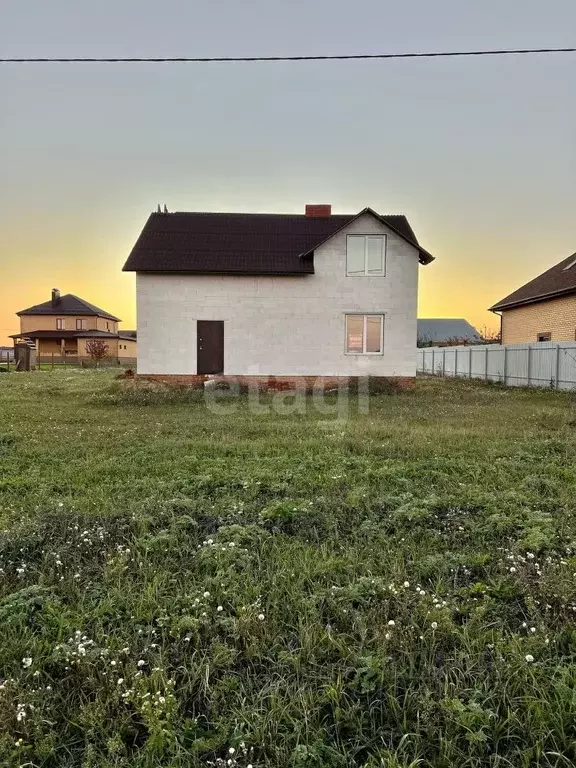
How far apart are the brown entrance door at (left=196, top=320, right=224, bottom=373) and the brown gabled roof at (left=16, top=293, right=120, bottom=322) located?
4427 cm

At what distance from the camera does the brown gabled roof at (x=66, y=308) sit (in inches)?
2189

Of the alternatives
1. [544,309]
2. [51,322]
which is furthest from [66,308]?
[544,309]

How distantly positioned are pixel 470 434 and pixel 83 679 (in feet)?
23.1

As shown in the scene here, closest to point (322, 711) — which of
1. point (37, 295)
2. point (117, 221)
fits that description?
point (117, 221)

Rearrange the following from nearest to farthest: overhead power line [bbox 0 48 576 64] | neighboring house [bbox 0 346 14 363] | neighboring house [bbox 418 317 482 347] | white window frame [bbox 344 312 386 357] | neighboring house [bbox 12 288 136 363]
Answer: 1. overhead power line [bbox 0 48 576 64]
2. white window frame [bbox 344 312 386 357]
3. neighboring house [bbox 0 346 14 363]
4. neighboring house [bbox 12 288 136 363]
5. neighboring house [bbox 418 317 482 347]

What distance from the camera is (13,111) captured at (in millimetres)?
12875

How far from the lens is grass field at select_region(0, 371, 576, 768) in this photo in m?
1.88

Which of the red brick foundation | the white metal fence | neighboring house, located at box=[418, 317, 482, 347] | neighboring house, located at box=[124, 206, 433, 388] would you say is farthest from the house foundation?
neighboring house, located at box=[418, 317, 482, 347]

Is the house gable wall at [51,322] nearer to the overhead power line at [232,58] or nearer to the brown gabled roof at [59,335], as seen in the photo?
the brown gabled roof at [59,335]

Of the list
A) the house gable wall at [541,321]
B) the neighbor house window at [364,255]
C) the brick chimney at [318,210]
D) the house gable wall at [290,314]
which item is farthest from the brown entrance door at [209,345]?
the house gable wall at [541,321]

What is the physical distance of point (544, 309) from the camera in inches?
804

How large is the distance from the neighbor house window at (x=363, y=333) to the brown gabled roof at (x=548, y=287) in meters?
7.72

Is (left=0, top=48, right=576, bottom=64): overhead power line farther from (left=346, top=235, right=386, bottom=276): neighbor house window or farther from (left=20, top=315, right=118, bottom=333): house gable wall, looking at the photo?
(left=20, top=315, right=118, bottom=333): house gable wall

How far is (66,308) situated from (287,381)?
4904cm
